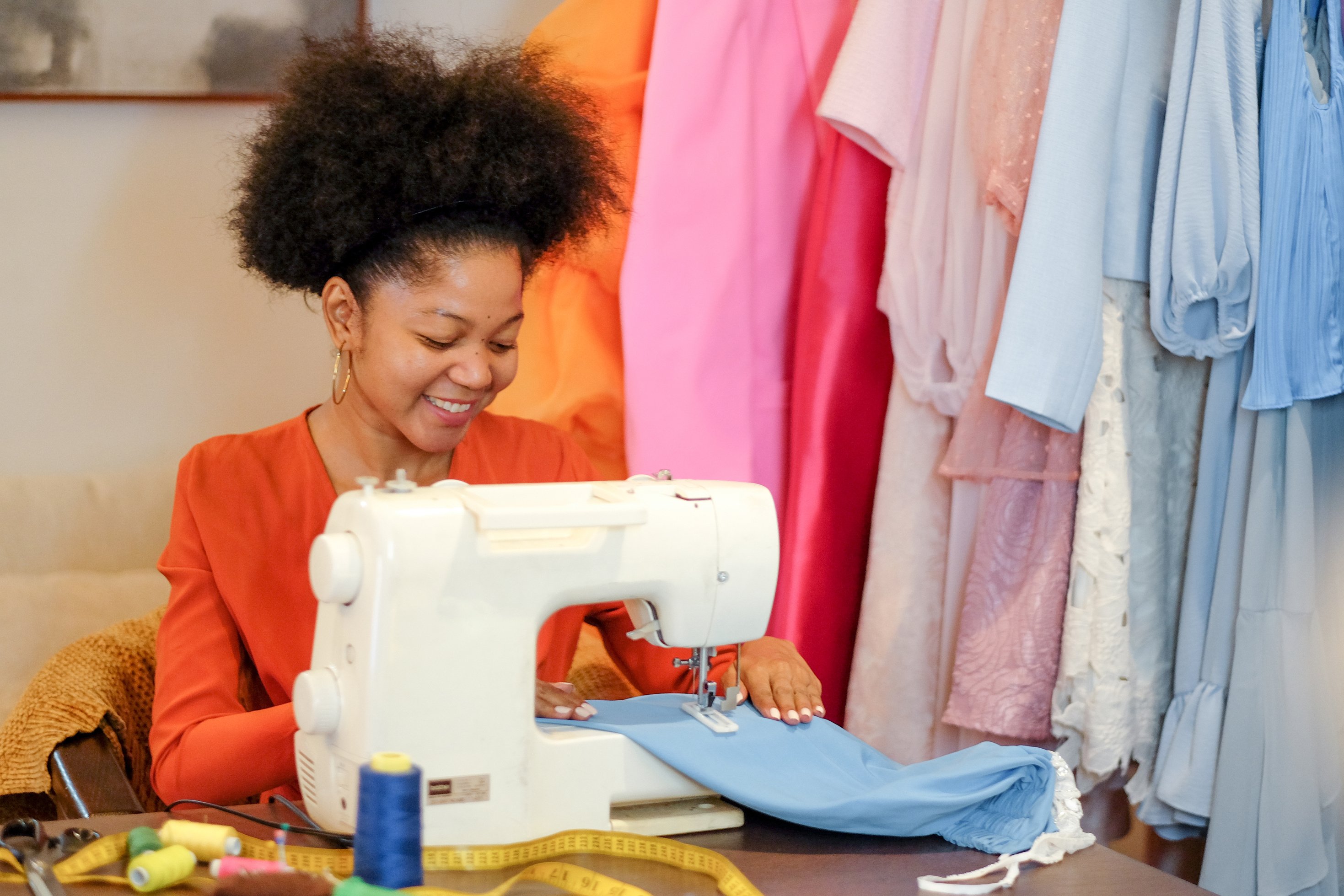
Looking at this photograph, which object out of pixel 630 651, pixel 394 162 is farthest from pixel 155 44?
pixel 630 651

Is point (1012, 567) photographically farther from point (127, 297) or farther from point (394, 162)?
point (127, 297)

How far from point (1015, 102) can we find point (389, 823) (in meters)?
1.25

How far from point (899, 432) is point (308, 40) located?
3.12 feet

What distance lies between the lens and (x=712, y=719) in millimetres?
1198

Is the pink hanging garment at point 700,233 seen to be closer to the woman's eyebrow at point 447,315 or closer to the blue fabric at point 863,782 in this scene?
the woman's eyebrow at point 447,315

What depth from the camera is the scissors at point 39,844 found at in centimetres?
97

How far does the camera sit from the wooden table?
1.01 metres

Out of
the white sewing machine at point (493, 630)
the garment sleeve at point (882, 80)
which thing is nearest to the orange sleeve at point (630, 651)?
the white sewing machine at point (493, 630)

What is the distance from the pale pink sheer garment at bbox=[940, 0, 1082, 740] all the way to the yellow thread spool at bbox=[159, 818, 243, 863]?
1.02 m

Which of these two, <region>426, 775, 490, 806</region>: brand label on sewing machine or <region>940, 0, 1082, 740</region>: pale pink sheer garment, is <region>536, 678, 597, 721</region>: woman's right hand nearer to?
<region>426, 775, 490, 806</region>: brand label on sewing machine

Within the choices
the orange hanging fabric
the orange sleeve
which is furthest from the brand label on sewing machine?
the orange hanging fabric

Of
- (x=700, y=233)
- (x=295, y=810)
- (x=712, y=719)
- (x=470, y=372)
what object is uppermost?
(x=700, y=233)

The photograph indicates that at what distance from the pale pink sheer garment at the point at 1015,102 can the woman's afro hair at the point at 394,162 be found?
0.55 metres

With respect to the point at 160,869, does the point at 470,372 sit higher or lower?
higher
